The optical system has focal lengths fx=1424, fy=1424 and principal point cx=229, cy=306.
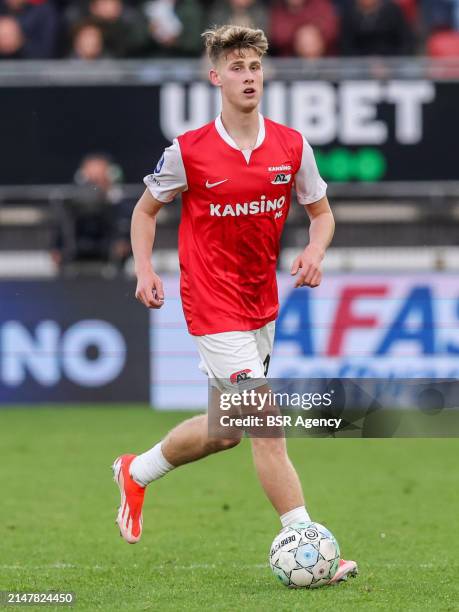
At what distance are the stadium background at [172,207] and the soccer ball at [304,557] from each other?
544 centimetres

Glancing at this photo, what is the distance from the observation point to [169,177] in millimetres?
6469

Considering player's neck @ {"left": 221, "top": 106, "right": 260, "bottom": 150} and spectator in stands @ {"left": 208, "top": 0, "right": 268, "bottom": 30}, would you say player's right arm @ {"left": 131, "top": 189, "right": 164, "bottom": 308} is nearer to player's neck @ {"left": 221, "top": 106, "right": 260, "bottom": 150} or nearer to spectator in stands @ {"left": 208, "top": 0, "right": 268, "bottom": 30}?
player's neck @ {"left": 221, "top": 106, "right": 260, "bottom": 150}

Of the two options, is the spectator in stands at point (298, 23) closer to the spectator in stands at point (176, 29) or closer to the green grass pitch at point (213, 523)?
the spectator in stands at point (176, 29)

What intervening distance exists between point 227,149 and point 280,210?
378 millimetres

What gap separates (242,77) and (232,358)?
125 centimetres

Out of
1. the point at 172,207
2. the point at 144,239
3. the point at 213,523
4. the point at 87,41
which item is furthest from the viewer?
the point at 87,41

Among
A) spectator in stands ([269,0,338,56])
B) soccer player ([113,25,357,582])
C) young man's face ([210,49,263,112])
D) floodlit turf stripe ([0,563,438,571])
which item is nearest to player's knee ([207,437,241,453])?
soccer player ([113,25,357,582])

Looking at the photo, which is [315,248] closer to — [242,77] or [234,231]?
[234,231]

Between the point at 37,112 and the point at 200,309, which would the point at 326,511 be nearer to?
the point at 200,309

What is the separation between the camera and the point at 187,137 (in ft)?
21.2

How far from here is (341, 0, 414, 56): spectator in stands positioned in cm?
1579

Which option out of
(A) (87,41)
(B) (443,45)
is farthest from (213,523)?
(B) (443,45)

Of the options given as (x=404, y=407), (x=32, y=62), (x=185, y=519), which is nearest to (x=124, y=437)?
(x=185, y=519)

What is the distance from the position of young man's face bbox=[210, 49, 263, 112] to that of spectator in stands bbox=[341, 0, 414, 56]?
31.8 feet
